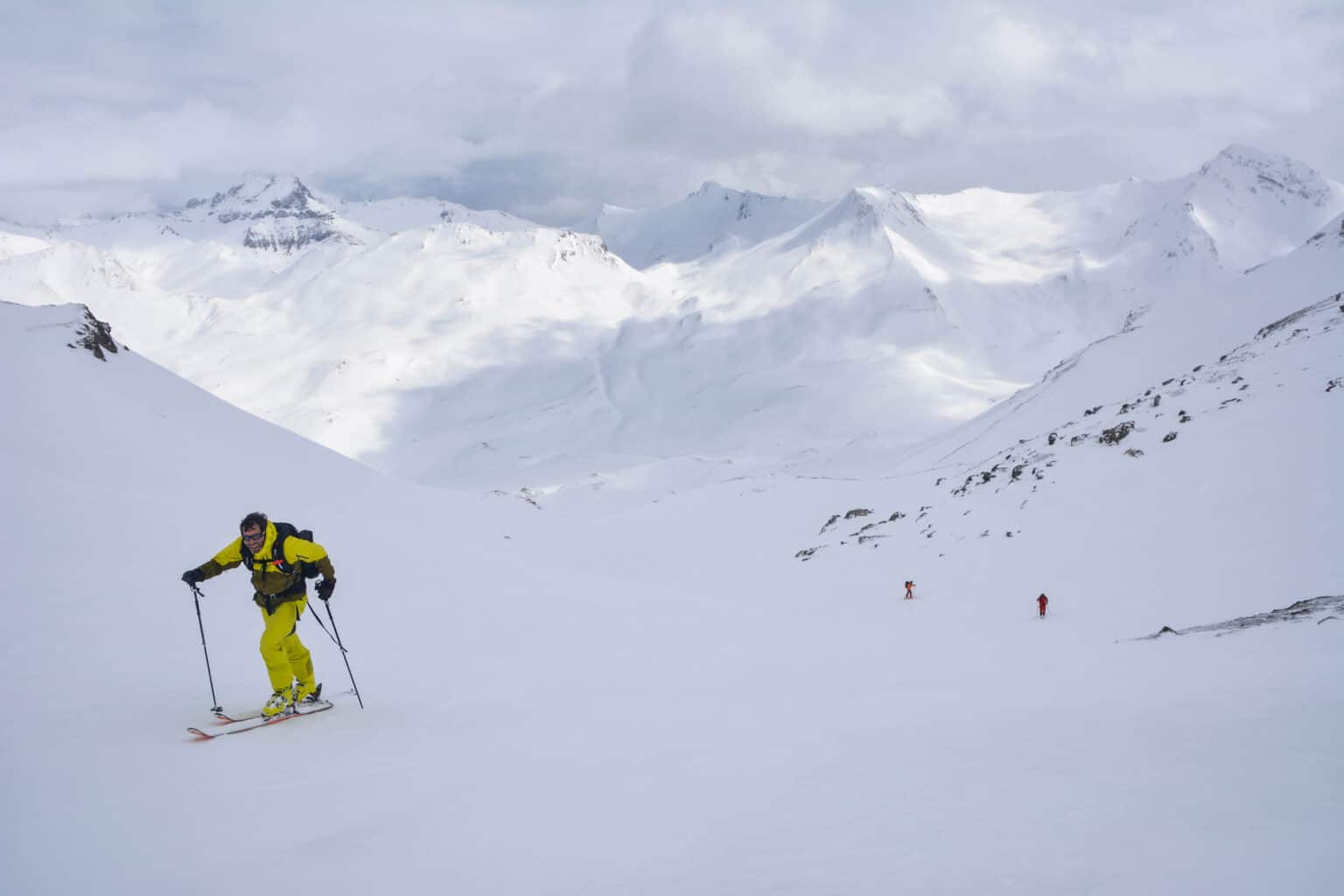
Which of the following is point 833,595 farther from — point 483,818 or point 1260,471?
point 483,818

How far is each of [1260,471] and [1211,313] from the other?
41.5 metres

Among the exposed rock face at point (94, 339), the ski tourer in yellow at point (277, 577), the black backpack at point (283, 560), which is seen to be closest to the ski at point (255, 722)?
the ski tourer in yellow at point (277, 577)

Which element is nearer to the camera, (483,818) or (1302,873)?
(1302,873)

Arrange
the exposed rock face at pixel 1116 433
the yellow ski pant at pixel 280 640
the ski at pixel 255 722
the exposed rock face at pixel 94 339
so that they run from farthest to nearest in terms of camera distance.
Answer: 1. the exposed rock face at pixel 94 339
2. the exposed rock face at pixel 1116 433
3. the yellow ski pant at pixel 280 640
4. the ski at pixel 255 722

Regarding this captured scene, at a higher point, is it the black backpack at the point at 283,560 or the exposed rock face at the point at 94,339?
the exposed rock face at the point at 94,339

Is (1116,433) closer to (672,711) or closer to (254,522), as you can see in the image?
(672,711)

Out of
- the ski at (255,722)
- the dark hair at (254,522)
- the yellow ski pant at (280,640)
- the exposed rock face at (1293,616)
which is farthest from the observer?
the exposed rock face at (1293,616)

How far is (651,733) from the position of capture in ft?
23.6

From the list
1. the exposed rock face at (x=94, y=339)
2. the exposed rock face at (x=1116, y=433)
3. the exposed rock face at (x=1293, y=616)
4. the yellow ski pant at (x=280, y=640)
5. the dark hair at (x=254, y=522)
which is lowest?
the exposed rock face at (x=1293, y=616)

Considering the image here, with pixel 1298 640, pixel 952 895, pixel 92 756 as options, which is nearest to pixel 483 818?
pixel 952 895

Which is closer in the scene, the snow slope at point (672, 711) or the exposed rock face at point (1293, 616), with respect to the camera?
the snow slope at point (672, 711)

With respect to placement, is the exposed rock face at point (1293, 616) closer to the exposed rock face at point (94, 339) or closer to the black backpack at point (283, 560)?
the black backpack at point (283, 560)

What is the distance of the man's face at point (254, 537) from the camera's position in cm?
784

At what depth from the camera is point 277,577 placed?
8023 millimetres
